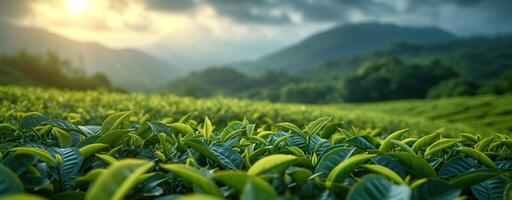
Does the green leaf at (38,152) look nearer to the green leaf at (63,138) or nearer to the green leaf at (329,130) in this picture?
the green leaf at (63,138)

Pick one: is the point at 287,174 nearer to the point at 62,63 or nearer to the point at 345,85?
the point at 62,63

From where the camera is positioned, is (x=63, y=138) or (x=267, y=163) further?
(x=63, y=138)

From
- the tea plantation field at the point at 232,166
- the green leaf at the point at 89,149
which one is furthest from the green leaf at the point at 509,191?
the green leaf at the point at 89,149

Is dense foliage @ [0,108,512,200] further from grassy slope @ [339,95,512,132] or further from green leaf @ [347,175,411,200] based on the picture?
grassy slope @ [339,95,512,132]

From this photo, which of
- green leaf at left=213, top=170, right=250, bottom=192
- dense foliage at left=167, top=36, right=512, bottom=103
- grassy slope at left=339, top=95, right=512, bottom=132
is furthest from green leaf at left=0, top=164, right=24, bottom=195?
grassy slope at left=339, top=95, right=512, bottom=132

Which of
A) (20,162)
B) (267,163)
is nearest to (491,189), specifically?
(267,163)

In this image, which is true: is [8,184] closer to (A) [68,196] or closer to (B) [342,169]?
(A) [68,196]

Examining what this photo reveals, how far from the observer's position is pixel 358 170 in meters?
1.34

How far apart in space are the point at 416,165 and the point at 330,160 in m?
0.25

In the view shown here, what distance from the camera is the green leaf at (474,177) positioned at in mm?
1149

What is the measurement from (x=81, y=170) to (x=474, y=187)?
1.17 m

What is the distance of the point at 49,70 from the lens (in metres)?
45.3

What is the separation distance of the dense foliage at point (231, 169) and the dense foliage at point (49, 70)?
43.5m

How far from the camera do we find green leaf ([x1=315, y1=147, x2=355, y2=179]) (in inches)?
49.3
